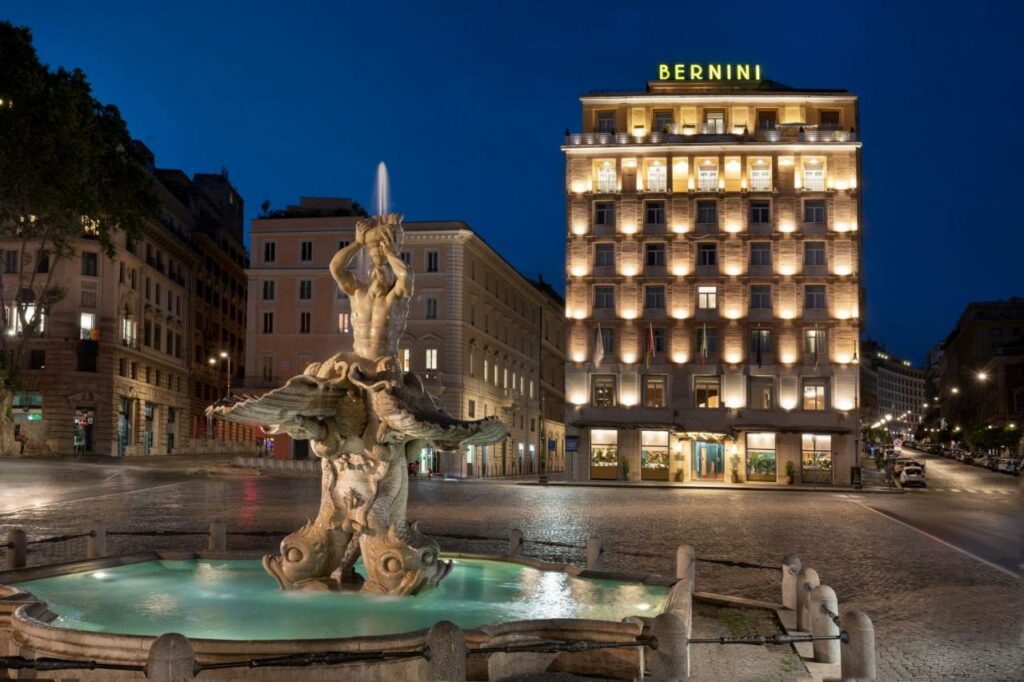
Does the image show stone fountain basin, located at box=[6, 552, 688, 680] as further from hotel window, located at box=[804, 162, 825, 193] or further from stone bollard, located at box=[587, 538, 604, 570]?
hotel window, located at box=[804, 162, 825, 193]

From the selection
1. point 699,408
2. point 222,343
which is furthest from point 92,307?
point 699,408

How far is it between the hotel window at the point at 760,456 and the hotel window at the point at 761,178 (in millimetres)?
14720

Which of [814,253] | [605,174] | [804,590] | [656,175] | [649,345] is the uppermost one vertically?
[605,174]

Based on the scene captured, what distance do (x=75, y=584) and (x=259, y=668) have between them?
5.44 m

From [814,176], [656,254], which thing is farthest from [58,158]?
[814,176]

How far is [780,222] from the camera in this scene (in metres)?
61.8

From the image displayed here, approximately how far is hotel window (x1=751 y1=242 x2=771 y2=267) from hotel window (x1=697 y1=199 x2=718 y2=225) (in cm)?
273

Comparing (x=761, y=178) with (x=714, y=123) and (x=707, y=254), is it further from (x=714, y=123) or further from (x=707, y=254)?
(x=707, y=254)

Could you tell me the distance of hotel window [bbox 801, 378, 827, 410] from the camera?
198ft

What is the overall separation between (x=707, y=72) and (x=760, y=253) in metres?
14.0

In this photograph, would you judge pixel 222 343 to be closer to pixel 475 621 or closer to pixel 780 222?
pixel 780 222

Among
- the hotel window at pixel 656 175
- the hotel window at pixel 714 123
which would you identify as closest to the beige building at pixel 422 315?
the hotel window at pixel 656 175

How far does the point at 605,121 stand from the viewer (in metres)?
65.1

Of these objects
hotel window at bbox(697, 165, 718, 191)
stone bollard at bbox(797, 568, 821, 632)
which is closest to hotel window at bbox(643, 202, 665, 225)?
hotel window at bbox(697, 165, 718, 191)
